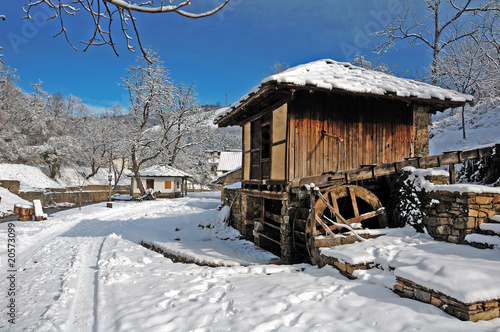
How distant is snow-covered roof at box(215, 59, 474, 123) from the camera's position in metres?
6.94

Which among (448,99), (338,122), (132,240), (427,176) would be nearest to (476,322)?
(427,176)

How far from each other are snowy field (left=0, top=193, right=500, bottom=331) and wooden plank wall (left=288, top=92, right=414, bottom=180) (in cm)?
308

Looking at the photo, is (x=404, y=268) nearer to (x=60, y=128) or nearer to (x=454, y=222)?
(x=454, y=222)

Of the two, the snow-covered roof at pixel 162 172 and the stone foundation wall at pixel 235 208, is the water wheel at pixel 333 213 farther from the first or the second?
the snow-covered roof at pixel 162 172

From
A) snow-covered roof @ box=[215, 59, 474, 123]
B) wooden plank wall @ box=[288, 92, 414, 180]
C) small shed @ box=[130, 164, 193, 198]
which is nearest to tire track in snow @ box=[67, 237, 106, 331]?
wooden plank wall @ box=[288, 92, 414, 180]

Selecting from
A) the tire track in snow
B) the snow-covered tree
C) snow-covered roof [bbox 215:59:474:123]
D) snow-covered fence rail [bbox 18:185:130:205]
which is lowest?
the tire track in snow

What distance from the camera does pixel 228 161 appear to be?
4000 centimetres

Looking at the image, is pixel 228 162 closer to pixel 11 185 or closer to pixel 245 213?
pixel 11 185

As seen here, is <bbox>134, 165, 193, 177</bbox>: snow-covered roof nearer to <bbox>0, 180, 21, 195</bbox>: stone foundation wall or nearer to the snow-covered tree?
<bbox>0, 180, 21, 195</bbox>: stone foundation wall

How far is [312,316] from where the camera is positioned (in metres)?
3.64

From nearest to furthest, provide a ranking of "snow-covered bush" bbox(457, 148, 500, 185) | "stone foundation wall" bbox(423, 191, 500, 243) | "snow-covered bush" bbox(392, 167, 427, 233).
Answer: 1. "stone foundation wall" bbox(423, 191, 500, 243)
2. "snow-covered bush" bbox(392, 167, 427, 233)
3. "snow-covered bush" bbox(457, 148, 500, 185)

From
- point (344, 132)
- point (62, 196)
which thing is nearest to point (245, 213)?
point (344, 132)

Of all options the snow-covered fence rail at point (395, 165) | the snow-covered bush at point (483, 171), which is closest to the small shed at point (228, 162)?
the snow-covered bush at point (483, 171)

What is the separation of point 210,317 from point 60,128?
152ft
